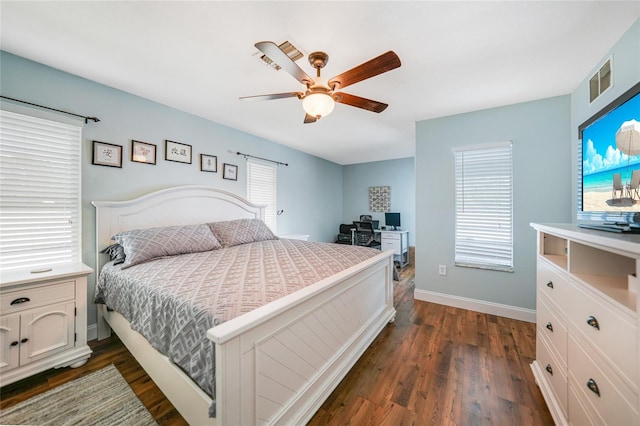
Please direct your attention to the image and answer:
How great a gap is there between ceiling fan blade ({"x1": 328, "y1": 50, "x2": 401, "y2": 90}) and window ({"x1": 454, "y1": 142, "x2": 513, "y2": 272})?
200cm

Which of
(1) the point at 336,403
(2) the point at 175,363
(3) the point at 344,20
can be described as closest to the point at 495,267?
(1) the point at 336,403

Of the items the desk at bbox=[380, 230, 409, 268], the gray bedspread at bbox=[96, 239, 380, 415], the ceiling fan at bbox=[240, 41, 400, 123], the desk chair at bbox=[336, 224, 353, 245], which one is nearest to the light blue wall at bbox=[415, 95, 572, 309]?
the gray bedspread at bbox=[96, 239, 380, 415]

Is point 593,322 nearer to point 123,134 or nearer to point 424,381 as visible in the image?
point 424,381

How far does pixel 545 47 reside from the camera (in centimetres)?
170

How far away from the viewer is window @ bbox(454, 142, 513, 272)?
2717mm

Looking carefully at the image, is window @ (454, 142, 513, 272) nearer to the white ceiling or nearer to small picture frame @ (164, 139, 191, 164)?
the white ceiling

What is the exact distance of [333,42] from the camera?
1.64 metres

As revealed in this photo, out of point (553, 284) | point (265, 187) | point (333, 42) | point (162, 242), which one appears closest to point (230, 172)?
point (265, 187)

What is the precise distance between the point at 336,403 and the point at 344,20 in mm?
2387

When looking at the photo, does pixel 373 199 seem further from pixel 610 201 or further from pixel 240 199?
pixel 610 201

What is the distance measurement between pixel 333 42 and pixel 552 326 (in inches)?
90.5

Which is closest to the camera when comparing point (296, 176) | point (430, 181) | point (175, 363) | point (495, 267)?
point (175, 363)

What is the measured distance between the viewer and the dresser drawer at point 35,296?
5.04 feet

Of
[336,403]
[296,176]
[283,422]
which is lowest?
[336,403]
